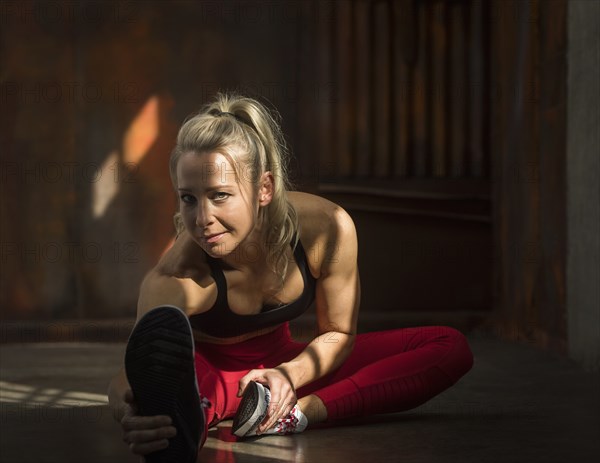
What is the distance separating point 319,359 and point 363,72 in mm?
2886

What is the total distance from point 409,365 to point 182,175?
0.82 meters

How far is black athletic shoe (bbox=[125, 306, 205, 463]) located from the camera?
1.99 m

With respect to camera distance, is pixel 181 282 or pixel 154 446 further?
pixel 181 282

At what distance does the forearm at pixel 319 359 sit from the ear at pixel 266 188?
408mm

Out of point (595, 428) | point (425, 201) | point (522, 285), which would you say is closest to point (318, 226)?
point (595, 428)

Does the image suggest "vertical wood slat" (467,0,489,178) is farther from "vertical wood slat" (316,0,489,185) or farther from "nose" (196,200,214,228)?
"nose" (196,200,214,228)

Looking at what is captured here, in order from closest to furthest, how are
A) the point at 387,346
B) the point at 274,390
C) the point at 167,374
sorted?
the point at 167,374 < the point at 274,390 < the point at 387,346

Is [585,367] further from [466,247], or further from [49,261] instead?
[49,261]

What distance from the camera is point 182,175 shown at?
2354 millimetres

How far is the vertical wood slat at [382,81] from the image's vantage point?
5.21 m

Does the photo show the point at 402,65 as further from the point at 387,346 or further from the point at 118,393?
the point at 118,393

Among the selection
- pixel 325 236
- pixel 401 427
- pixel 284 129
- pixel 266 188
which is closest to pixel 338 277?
pixel 325 236

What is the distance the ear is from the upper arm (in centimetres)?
21

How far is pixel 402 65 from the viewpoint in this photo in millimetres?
5223
